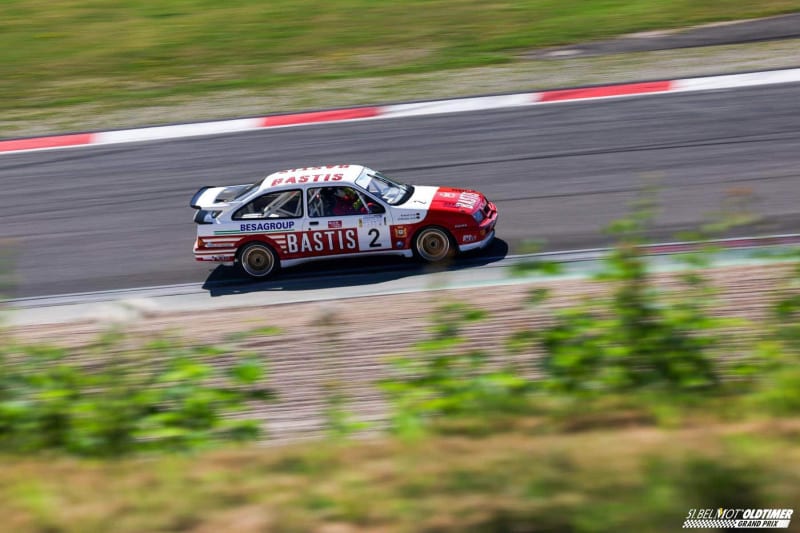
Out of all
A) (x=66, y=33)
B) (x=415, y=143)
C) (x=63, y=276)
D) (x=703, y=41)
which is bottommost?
(x=63, y=276)

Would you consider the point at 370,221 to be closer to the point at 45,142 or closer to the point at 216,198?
the point at 216,198

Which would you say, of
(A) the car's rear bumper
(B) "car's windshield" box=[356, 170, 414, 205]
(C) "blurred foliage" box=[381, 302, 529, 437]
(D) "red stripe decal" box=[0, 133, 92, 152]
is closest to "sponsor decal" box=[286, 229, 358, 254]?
(B) "car's windshield" box=[356, 170, 414, 205]

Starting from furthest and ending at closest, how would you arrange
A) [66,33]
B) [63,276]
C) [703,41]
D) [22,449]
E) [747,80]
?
[66,33] < [703,41] < [747,80] < [63,276] < [22,449]

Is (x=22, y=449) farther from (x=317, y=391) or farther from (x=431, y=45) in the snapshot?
(x=431, y=45)

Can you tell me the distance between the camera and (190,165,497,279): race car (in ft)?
41.2

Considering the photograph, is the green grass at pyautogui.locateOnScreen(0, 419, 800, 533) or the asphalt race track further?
the asphalt race track

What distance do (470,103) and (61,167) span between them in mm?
8378

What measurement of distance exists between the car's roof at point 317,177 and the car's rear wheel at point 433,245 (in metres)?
1.24

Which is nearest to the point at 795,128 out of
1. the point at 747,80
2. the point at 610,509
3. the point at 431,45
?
the point at 747,80

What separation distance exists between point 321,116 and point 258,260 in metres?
7.25

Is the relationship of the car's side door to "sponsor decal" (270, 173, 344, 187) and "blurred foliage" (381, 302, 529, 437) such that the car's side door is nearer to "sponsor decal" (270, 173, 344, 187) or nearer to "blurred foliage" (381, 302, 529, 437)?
"sponsor decal" (270, 173, 344, 187)

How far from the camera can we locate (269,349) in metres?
8.57

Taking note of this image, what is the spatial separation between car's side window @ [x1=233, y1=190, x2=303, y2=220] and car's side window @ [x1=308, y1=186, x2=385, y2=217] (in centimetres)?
20

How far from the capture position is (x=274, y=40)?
990 inches
